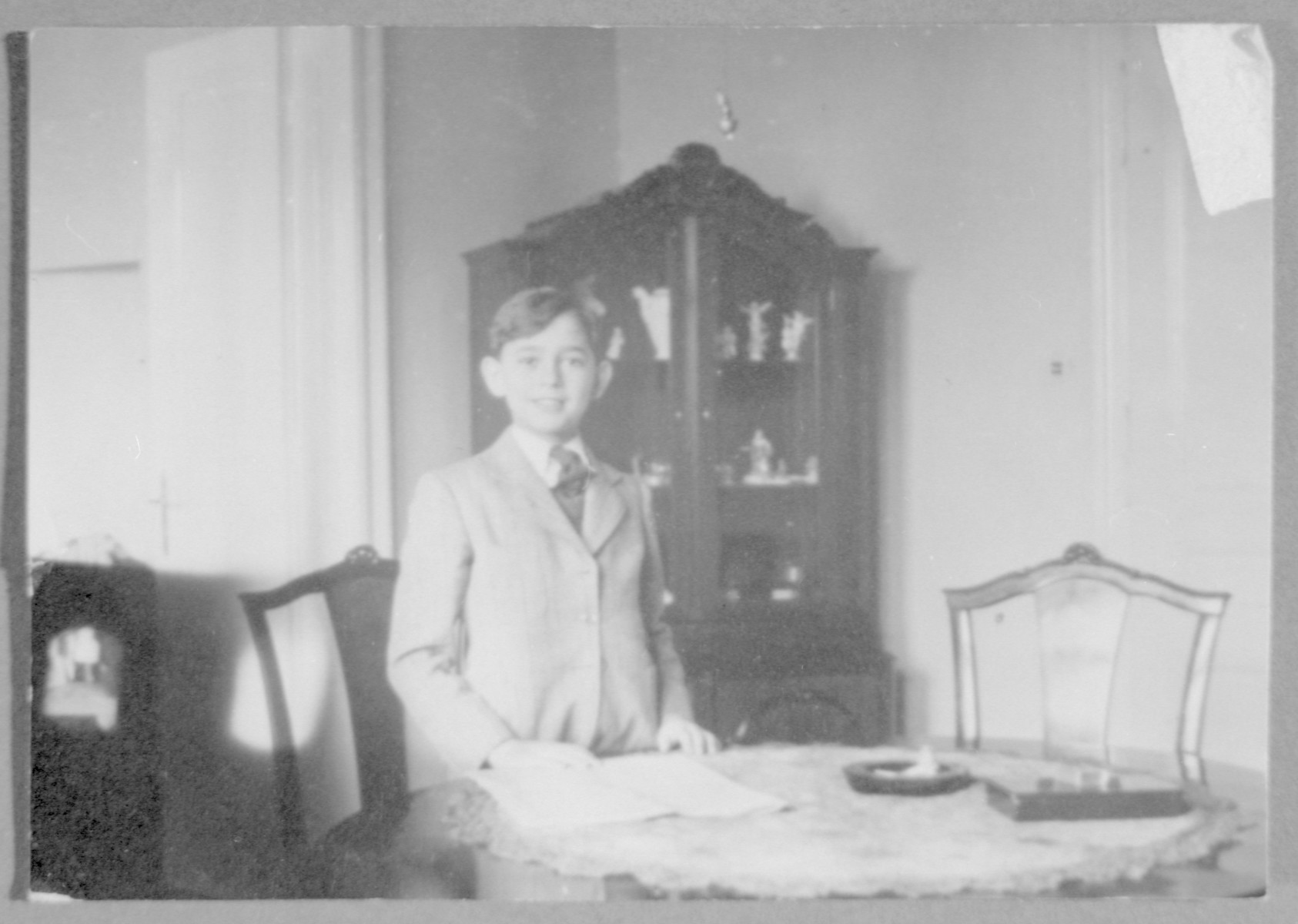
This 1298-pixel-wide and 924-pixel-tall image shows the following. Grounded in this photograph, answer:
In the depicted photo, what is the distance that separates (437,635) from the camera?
1767 mm

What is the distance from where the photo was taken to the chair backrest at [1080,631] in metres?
1.78

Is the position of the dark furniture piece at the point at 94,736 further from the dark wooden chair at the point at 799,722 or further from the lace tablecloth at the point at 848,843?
the dark wooden chair at the point at 799,722

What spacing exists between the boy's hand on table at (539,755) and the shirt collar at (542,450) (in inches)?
14.3

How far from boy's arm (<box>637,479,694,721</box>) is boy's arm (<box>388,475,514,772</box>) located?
23 cm

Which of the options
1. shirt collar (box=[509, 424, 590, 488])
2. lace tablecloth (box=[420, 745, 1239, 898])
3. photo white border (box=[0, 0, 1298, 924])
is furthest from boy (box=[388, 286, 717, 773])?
photo white border (box=[0, 0, 1298, 924])

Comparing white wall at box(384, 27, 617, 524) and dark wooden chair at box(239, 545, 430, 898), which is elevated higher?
white wall at box(384, 27, 617, 524)

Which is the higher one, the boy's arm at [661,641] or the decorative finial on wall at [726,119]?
the decorative finial on wall at [726,119]

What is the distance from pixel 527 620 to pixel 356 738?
Answer: 29cm

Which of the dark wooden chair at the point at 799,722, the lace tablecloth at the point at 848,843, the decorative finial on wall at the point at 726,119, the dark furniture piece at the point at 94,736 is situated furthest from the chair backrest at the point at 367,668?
the decorative finial on wall at the point at 726,119

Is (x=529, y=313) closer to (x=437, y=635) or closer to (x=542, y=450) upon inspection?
(x=542, y=450)

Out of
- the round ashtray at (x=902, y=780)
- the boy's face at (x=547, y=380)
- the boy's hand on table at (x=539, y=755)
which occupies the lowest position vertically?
the round ashtray at (x=902, y=780)

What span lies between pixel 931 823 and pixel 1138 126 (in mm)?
999

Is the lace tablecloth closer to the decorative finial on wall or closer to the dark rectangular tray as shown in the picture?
the dark rectangular tray

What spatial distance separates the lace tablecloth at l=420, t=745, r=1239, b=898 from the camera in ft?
5.25
